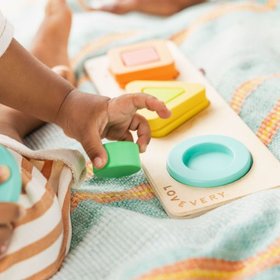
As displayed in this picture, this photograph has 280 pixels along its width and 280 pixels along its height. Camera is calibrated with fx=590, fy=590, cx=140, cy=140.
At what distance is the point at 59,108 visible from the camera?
0.75 m

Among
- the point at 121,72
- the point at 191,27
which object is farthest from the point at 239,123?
the point at 191,27

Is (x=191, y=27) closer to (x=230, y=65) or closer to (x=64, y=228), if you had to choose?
(x=230, y=65)

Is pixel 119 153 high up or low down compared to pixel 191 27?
up

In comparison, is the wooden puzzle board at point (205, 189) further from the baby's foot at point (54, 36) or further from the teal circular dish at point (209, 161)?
the baby's foot at point (54, 36)

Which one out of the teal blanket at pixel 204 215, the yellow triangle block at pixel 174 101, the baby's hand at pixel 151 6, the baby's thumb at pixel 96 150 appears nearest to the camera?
the teal blanket at pixel 204 215

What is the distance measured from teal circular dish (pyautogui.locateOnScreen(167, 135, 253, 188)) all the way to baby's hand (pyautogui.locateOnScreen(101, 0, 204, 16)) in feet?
1.80

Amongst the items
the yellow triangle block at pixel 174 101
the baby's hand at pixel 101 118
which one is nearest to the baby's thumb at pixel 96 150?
the baby's hand at pixel 101 118

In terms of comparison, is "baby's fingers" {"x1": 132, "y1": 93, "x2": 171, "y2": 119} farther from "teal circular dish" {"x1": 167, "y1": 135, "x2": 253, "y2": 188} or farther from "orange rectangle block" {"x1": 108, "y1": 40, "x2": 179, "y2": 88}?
"orange rectangle block" {"x1": 108, "y1": 40, "x2": 179, "y2": 88}

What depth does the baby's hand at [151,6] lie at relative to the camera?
1.26m

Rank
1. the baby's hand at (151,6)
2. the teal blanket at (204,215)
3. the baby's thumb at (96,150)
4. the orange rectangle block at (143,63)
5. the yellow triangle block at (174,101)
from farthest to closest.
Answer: the baby's hand at (151,6) < the orange rectangle block at (143,63) < the yellow triangle block at (174,101) < the baby's thumb at (96,150) < the teal blanket at (204,215)

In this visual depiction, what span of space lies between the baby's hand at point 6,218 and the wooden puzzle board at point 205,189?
0.19 metres

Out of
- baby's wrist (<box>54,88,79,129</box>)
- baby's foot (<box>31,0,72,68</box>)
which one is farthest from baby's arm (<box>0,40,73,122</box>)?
baby's foot (<box>31,0,72,68</box>)

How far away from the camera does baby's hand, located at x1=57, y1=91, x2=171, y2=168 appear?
0.70 metres

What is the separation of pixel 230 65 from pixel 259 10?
0.25m
